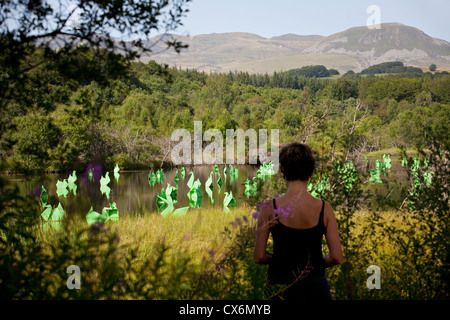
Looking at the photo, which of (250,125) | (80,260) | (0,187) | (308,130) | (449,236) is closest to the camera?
(0,187)

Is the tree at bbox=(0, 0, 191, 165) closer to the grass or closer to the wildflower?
the wildflower

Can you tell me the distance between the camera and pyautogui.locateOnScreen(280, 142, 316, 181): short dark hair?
2248 mm

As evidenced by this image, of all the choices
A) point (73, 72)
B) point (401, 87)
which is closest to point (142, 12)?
point (73, 72)

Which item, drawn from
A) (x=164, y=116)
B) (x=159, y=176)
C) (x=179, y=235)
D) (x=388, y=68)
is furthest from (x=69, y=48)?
(x=388, y=68)

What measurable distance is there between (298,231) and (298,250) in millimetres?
106

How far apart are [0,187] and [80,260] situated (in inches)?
23.6

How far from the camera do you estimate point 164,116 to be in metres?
54.5

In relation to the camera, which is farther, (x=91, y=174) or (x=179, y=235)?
(x=91, y=174)

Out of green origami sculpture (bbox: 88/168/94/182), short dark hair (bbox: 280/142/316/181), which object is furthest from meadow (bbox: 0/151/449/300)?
green origami sculpture (bbox: 88/168/94/182)

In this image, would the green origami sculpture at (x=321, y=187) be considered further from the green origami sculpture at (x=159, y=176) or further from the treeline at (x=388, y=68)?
the treeline at (x=388, y=68)

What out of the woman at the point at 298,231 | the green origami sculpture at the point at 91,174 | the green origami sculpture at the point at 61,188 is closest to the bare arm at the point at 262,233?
the woman at the point at 298,231

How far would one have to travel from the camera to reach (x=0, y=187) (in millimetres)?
2188

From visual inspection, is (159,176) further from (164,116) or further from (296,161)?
(164,116)
